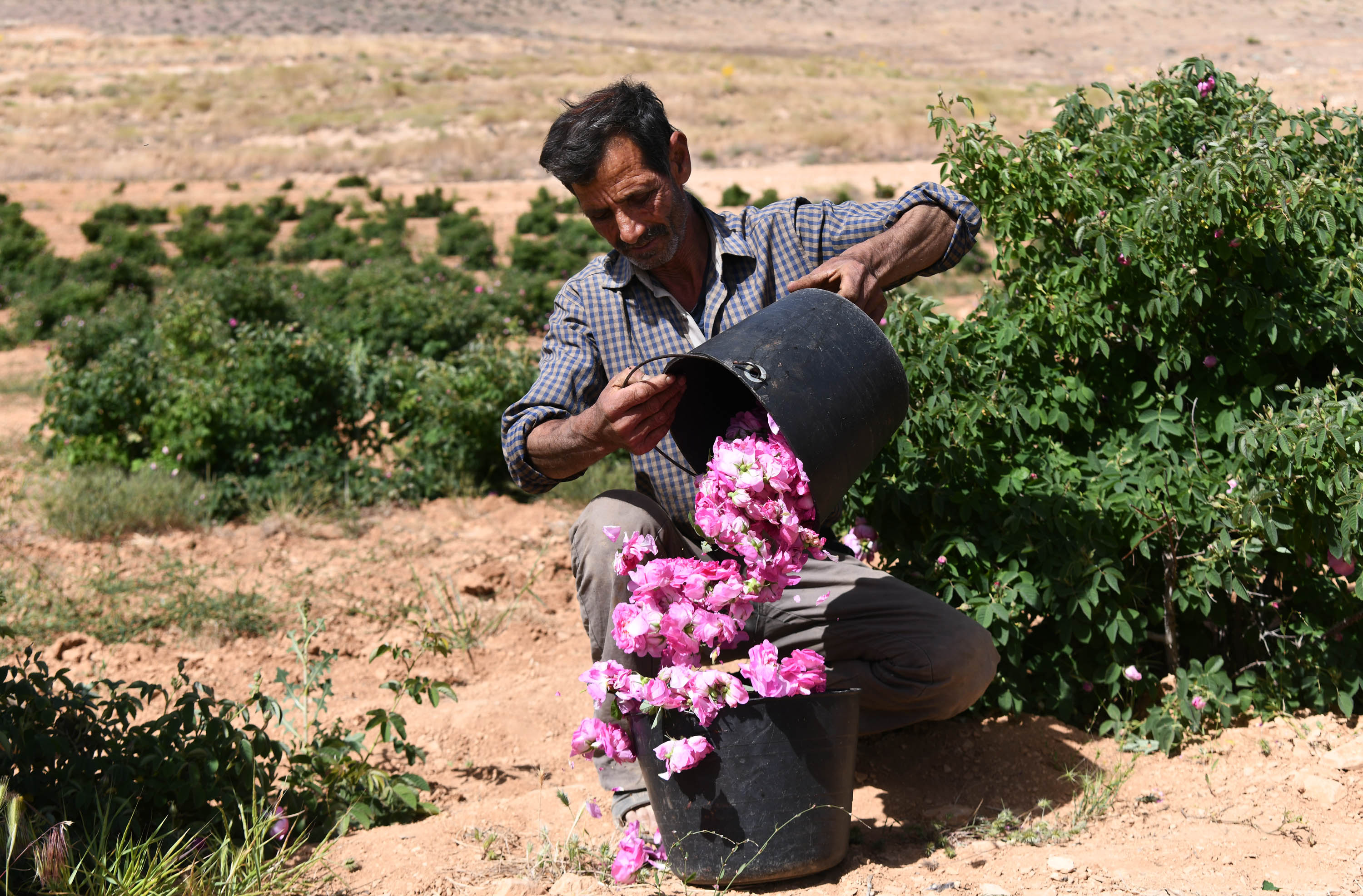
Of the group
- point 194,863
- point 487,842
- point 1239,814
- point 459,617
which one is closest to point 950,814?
point 1239,814

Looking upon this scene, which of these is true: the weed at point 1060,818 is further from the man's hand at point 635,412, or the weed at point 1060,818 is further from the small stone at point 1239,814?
the man's hand at point 635,412

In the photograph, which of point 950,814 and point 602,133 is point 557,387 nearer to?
point 602,133

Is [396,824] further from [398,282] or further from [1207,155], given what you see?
[398,282]

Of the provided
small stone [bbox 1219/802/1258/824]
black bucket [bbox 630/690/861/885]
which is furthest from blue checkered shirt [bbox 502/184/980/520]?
small stone [bbox 1219/802/1258/824]

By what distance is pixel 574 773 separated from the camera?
9.63 feet

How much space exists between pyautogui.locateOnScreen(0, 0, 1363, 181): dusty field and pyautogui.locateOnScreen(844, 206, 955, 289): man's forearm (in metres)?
18.7

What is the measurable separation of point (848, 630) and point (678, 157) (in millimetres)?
1114

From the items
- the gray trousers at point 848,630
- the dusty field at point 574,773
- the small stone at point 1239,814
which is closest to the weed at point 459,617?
the dusty field at point 574,773

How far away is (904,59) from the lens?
177 ft

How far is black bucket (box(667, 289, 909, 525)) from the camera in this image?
2.00 metres

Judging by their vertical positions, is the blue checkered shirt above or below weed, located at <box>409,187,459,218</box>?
above

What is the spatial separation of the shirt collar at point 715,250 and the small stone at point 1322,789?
1.67 m

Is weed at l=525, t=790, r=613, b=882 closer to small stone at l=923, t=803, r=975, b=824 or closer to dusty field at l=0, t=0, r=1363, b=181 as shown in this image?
small stone at l=923, t=803, r=975, b=824

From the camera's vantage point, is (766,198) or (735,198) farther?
(735,198)
